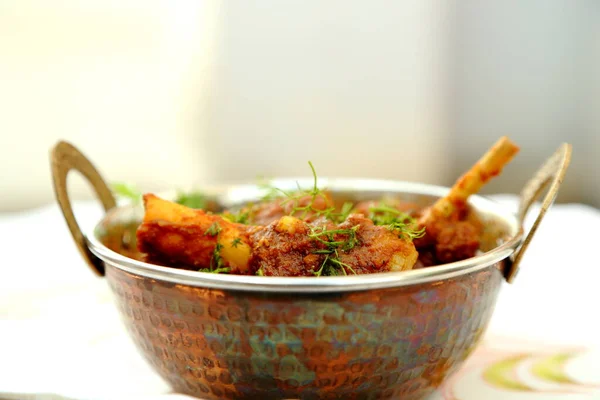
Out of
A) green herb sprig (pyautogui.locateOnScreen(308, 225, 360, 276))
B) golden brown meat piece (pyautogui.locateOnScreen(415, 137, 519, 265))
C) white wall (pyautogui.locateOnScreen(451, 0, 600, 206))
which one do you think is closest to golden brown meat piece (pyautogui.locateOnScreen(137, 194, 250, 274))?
green herb sprig (pyautogui.locateOnScreen(308, 225, 360, 276))

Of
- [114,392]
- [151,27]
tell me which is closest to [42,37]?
[151,27]

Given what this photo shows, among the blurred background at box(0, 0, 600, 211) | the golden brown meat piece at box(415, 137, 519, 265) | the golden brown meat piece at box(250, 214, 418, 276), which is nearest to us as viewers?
the golden brown meat piece at box(250, 214, 418, 276)

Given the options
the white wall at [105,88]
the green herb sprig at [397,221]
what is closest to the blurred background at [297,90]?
the white wall at [105,88]

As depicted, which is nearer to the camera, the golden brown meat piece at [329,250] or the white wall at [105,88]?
the golden brown meat piece at [329,250]

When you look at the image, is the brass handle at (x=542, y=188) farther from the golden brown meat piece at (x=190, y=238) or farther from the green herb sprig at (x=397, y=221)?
the golden brown meat piece at (x=190, y=238)

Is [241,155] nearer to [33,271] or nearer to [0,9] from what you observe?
[0,9]

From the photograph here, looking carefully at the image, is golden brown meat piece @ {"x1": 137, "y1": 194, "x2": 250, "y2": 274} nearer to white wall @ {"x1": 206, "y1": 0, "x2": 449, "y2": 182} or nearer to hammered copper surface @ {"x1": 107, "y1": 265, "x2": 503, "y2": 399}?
hammered copper surface @ {"x1": 107, "y1": 265, "x2": 503, "y2": 399}
